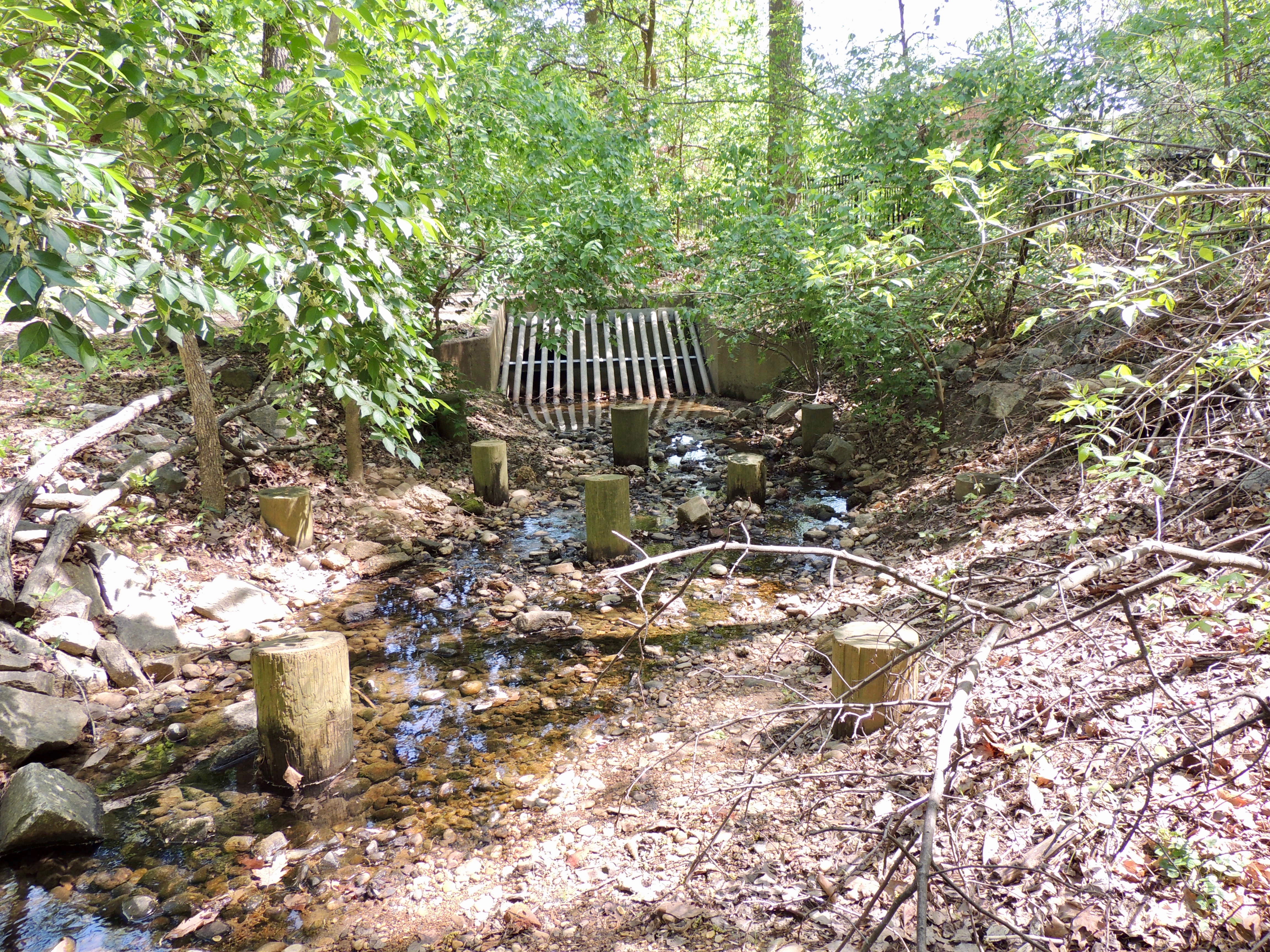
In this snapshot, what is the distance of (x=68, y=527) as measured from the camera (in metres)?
4.01

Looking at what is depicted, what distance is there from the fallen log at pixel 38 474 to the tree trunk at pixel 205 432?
336 millimetres

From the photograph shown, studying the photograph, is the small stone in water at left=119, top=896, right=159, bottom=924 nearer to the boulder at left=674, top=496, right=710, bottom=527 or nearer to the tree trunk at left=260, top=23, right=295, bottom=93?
the boulder at left=674, top=496, right=710, bottom=527

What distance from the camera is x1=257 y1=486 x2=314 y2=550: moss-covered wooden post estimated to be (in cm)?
514

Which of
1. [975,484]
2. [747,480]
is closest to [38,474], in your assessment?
[747,480]

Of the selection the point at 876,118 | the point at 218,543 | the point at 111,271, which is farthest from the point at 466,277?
the point at 111,271

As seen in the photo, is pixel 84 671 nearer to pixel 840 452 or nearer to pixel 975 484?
pixel 975 484

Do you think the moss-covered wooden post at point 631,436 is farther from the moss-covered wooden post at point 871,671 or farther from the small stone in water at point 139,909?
the small stone in water at point 139,909

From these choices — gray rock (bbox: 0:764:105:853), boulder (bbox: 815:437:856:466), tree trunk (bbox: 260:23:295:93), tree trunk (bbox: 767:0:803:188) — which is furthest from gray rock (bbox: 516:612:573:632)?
tree trunk (bbox: 767:0:803:188)

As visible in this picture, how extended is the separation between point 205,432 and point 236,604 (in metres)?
1.23

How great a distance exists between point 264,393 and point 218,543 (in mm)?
1626

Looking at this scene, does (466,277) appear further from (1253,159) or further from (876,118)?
(1253,159)

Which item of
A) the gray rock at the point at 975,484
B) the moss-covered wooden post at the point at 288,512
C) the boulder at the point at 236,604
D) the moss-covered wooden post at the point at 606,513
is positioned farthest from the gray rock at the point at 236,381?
the gray rock at the point at 975,484

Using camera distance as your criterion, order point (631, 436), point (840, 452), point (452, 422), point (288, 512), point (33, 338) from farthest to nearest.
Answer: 1. point (631, 436)
2. point (452, 422)
3. point (840, 452)
4. point (288, 512)
5. point (33, 338)

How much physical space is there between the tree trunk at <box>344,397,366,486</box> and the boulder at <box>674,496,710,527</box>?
102 inches
